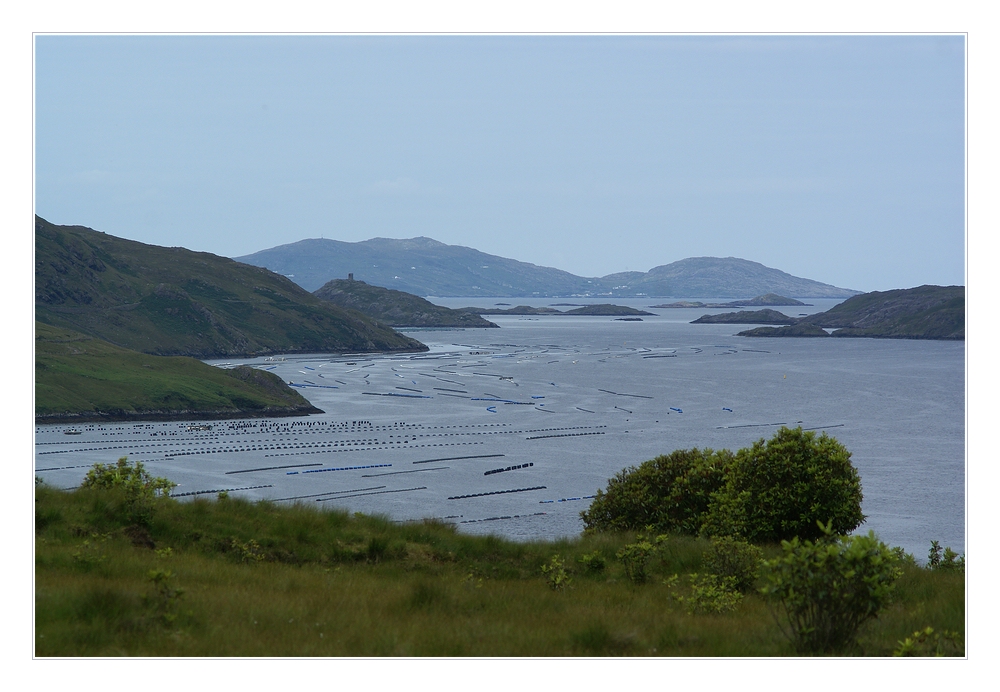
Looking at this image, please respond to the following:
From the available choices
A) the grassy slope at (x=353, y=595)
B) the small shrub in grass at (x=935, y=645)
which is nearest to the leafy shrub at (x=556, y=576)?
the grassy slope at (x=353, y=595)

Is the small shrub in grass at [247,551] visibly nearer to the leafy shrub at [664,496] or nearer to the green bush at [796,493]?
the leafy shrub at [664,496]

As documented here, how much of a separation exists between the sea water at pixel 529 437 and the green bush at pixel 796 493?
12.5m

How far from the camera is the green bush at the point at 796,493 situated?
62.0 feet

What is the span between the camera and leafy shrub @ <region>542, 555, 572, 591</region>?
46.0 feet

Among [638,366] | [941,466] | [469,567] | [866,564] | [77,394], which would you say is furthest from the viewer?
[638,366]

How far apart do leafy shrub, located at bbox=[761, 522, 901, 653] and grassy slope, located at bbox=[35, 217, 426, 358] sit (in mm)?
142837

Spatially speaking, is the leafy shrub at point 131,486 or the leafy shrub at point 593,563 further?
the leafy shrub at point 593,563

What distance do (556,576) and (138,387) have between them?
87.4 meters

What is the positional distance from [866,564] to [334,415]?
3349 inches

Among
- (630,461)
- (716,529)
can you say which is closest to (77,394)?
→ (630,461)

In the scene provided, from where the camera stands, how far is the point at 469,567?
15539 mm
